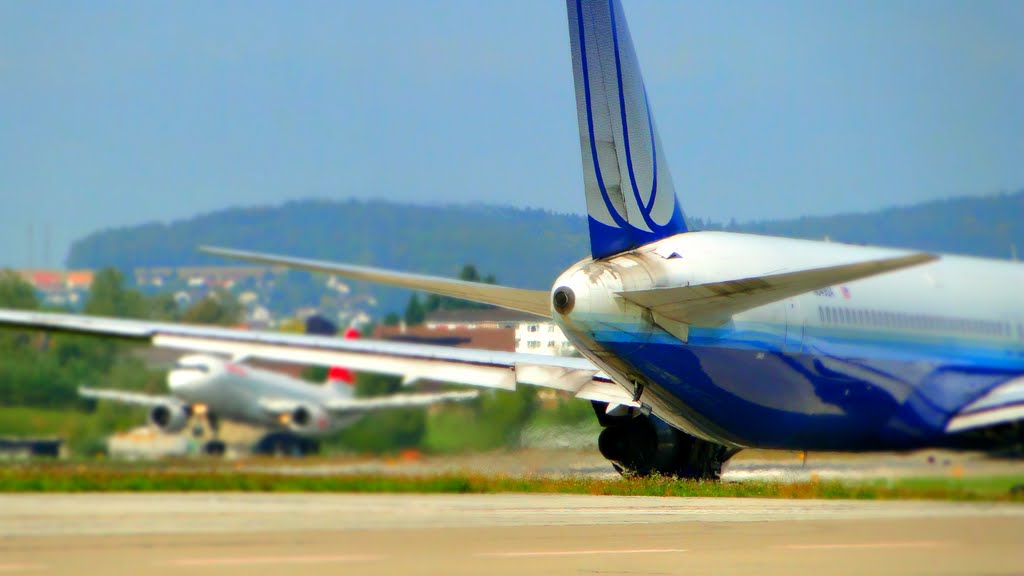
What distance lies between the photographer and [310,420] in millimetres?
→ 30016

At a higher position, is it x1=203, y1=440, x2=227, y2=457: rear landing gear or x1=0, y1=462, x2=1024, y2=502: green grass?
x1=0, y1=462, x2=1024, y2=502: green grass

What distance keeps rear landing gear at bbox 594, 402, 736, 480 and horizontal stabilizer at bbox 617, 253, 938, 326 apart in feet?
7.91

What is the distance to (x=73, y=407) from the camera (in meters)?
25.8

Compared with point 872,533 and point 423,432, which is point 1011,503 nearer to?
point 872,533

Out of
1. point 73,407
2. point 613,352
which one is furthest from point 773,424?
point 73,407

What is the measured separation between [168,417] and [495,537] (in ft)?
65.1

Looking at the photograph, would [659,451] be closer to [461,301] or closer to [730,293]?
[730,293]

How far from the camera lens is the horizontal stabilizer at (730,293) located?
40.9 feet

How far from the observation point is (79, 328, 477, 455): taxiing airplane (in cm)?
2672

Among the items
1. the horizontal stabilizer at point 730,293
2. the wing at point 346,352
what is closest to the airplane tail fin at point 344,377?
the wing at point 346,352

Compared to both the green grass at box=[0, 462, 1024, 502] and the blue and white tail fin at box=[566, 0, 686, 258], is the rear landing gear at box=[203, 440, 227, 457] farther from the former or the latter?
the blue and white tail fin at box=[566, 0, 686, 258]

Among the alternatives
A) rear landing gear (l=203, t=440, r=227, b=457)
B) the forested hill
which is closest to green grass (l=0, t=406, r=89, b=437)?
rear landing gear (l=203, t=440, r=227, b=457)

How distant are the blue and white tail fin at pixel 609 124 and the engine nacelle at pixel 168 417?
15.1m

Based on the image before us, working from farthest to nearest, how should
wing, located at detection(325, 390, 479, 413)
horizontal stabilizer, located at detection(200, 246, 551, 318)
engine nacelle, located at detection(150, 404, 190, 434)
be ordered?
engine nacelle, located at detection(150, 404, 190, 434), wing, located at detection(325, 390, 479, 413), horizontal stabilizer, located at detection(200, 246, 551, 318)
